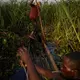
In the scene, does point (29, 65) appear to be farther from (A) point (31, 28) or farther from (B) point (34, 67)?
(A) point (31, 28)

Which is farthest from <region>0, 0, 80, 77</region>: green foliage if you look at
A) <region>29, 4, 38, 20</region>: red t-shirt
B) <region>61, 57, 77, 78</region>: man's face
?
<region>61, 57, 77, 78</region>: man's face

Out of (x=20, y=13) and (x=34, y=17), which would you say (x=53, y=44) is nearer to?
(x=20, y=13)

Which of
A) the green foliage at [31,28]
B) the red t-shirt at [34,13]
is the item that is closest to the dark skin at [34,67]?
the red t-shirt at [34,13]

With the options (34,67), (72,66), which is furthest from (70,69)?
(34,67)

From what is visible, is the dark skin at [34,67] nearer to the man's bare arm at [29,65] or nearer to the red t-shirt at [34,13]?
the man's bare arm at [29,65]

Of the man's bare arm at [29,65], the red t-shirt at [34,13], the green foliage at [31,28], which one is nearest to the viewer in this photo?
the man's bare arm at [29,65]

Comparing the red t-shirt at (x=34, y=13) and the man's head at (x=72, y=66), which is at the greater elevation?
the red t-shirt at (x=34, y=13)

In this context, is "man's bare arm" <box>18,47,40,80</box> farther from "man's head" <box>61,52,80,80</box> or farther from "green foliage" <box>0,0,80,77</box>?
"green foliage" <box>0,0,80,77</box>

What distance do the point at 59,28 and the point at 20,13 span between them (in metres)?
1.19

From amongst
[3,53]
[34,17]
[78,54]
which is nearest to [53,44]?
[3,53]

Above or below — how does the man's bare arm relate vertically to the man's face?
above

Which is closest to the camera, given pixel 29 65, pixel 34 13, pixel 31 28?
pixel 29 65

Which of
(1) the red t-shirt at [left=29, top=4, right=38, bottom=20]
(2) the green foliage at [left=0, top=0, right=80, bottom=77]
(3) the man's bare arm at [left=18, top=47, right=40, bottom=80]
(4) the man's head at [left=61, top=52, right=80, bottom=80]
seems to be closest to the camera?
(3) the man's bare arm at [left=18, top=47, right=40, bottom=80]

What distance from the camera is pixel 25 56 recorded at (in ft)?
5.52
